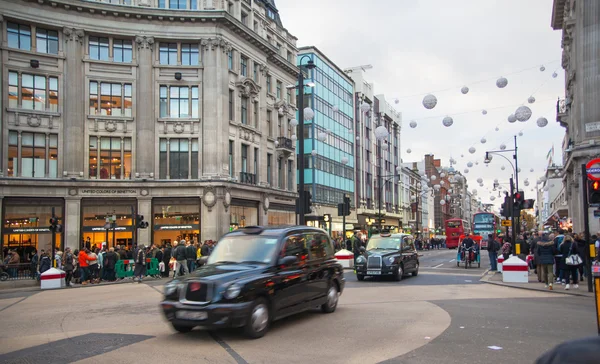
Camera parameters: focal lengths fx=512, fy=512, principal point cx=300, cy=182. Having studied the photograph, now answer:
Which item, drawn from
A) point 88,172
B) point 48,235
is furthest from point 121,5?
point 48,235

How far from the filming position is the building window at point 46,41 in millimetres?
34406

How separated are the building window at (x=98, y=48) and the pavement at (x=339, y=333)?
25.7 m

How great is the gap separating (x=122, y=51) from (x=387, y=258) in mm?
27043

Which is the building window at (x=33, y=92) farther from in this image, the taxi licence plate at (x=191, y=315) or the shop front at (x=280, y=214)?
the taxi licence plate at (x=191, y=315)

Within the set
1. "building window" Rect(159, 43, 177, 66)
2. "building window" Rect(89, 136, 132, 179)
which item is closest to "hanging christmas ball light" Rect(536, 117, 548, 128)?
"building window" Rect(159, 43, 177, 66)

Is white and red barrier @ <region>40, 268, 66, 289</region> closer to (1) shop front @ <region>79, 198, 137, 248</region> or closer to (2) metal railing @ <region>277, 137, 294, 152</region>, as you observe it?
(1) shop front @ <region>79, 198, 137, 248</region>

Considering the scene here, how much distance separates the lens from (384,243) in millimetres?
20375

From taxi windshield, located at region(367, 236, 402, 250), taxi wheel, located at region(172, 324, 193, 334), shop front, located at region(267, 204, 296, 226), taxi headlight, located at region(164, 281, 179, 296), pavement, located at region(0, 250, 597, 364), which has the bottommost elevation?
pavement, located at region(0, 250, 597, 364)

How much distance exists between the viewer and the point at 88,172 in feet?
117

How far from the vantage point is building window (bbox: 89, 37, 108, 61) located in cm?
3622

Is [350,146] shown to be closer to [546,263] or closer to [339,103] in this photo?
[339,103]

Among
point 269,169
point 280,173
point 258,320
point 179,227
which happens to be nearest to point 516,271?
point 258,320

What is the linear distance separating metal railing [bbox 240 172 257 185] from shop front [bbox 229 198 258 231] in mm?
1576

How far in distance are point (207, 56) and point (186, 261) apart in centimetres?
1958
